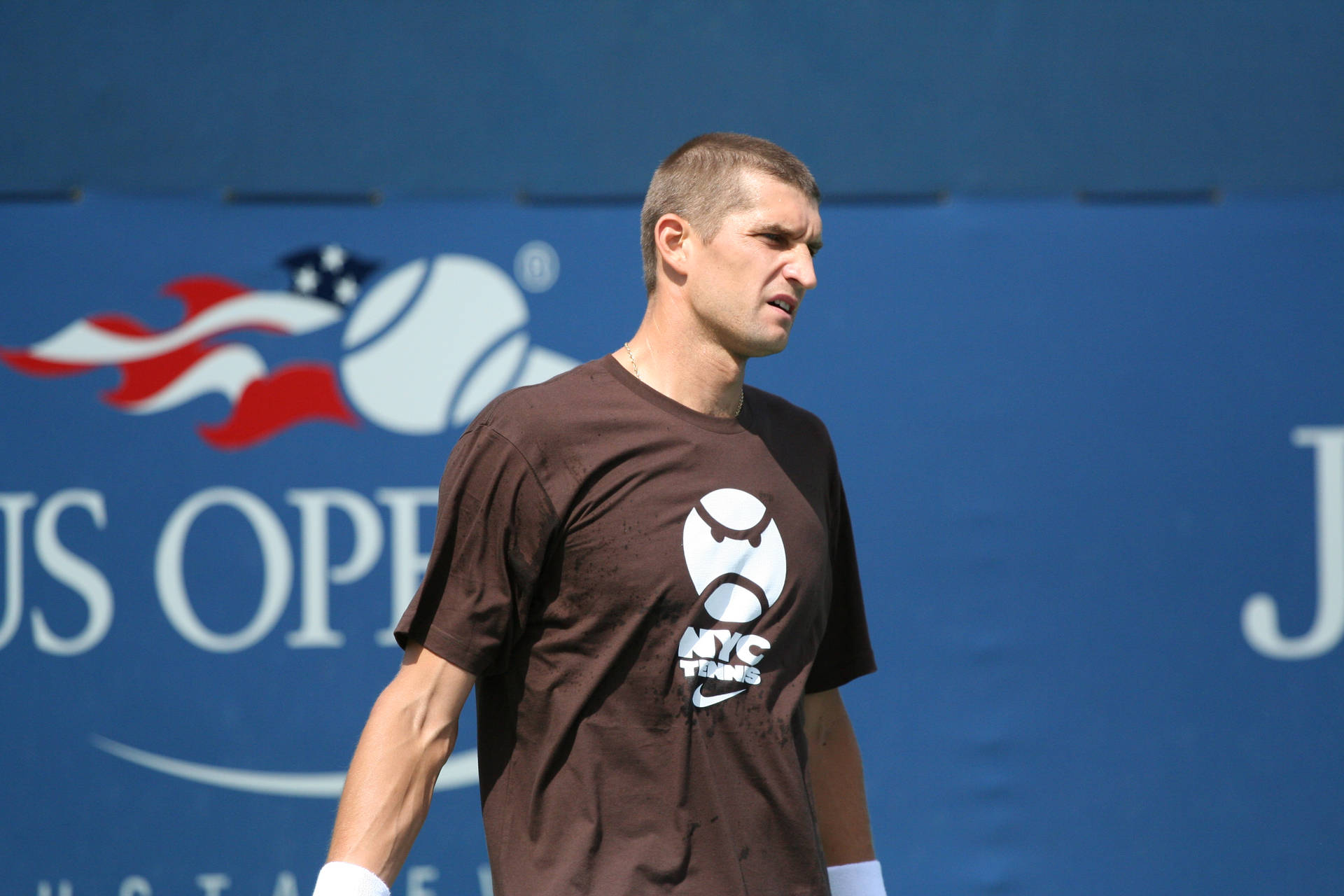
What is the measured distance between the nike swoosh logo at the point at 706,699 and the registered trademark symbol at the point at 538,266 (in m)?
1.43

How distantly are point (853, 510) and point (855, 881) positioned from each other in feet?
A: 3.68

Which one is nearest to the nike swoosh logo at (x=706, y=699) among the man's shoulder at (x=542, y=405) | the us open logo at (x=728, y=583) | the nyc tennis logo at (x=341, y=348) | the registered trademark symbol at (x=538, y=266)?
the us open logo at (x=728, y=583)

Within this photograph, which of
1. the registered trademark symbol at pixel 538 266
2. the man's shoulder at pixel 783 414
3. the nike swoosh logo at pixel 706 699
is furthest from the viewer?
the registered trademark symbol at pixel 538 266

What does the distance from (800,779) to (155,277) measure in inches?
72.2

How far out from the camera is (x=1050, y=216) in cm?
281

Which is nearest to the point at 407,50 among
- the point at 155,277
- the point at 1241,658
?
the point at 155,277

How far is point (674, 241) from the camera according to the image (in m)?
1.60

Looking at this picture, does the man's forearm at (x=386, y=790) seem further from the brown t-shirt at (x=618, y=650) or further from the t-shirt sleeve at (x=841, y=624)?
the t-shirt sleeve at (x=841, y=624)

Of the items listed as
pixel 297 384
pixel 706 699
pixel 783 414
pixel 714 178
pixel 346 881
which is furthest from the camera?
pixel 297 384

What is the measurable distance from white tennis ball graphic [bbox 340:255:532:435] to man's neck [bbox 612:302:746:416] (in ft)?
3.66

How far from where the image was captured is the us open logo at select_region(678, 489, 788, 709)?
1.47 meters

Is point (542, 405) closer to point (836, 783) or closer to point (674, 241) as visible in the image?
point (674, 241)

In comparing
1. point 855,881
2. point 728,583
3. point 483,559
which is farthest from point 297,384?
point 855,881

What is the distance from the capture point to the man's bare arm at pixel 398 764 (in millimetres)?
1382
